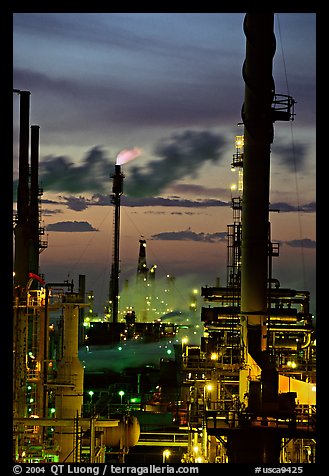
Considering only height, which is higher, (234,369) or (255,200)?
(255,200)

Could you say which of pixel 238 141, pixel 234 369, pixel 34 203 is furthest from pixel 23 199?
pixel 234 369

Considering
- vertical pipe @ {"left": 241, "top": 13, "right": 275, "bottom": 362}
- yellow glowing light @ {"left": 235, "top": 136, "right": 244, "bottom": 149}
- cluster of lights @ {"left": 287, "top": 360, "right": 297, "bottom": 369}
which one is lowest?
cluster of lights @ {"left": 287, "top": 360, "right": 297, "bottom": 369}

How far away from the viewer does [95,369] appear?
48.9 m

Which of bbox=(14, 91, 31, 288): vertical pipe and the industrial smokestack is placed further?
the industrial smokestack

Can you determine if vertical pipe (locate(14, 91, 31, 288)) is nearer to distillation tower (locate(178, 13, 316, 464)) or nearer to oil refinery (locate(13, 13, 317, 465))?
oil refinery (locate(13, 13, 317, 465))

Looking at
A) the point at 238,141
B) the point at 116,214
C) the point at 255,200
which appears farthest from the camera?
the point at 116,214

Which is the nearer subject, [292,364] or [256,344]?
[256,344]

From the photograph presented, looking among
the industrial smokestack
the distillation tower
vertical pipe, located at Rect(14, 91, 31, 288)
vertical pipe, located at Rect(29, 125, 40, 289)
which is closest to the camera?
the distillation tower

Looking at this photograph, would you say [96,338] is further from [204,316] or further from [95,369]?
[204,316]

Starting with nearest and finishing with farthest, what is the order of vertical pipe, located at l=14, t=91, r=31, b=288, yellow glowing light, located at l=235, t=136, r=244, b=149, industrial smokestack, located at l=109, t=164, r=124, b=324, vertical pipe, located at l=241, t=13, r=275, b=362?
1. vertical pipe, located at l=241, t=13, r=275, b=362
2. yellow glowing light, located at l=235, t=136, r=244, b=149
3. vertical pipe, located at l=14, t=91, r=31, b=288
4. industrial smokestack, located at l=109, t=164, r=124, b=324

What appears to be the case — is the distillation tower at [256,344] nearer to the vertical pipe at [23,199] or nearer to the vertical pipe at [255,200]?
the vertical pipe at [255,200]

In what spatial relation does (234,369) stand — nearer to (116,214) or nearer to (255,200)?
(255,200)

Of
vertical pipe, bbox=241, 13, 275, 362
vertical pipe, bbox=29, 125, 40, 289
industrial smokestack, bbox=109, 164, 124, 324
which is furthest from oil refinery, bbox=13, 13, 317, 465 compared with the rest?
industrial smokestack, bbox=109, 164, 124, 324

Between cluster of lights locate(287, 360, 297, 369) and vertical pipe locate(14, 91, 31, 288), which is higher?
vertical pipe locate(14, 91, 31, 288)
